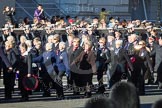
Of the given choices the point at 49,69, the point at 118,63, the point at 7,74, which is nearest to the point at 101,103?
the point at 7,74

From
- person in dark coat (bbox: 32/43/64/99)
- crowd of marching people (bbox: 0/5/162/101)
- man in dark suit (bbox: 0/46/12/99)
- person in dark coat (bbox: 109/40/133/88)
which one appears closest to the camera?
man in dark suit (bbox: 0/46/12/99)

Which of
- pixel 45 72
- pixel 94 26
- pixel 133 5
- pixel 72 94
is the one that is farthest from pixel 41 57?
pixel 133 5

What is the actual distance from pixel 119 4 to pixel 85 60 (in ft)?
83.9

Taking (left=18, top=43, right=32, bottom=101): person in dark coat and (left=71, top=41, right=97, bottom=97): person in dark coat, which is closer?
(left=18, top=43, right=32, bottom=101): person in dark coat

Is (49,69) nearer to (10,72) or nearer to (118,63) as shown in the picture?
(10,72)

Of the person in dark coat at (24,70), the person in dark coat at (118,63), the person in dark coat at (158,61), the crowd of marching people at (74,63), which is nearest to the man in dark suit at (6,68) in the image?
the crowd of marching people at (74,63)

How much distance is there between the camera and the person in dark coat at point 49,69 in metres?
15.3

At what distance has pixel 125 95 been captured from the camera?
664 centimetres

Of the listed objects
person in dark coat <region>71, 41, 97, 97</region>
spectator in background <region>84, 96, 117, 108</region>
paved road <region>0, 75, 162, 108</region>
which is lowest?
paved road <region>0, 75, 162, 108</region>

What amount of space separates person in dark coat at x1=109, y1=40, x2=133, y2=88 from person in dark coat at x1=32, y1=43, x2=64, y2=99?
141 centimetres

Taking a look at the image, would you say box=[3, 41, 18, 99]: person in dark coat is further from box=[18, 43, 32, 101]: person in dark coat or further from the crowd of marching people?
box=[18, 43, 32, 101]: person in dark coat

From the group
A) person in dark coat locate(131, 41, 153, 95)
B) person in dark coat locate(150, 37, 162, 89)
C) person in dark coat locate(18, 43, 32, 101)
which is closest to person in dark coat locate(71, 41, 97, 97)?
person in dark coat locate(18, 43, 32, 101)

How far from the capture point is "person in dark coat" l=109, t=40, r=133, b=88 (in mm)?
16156

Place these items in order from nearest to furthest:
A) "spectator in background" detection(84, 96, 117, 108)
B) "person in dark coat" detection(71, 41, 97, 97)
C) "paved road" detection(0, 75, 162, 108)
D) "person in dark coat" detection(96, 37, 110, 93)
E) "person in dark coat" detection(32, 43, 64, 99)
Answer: "spectator in background" detection(84, 96, 117, 108) → "paved road" detection(0, 75, 162, 108) → "person in dark coat" detection(32, 43, 64, 99) → "person in dark coat" detection(71, 41, 97, 97) → "person in dark coat" detection(96, 37, 110, 93)
